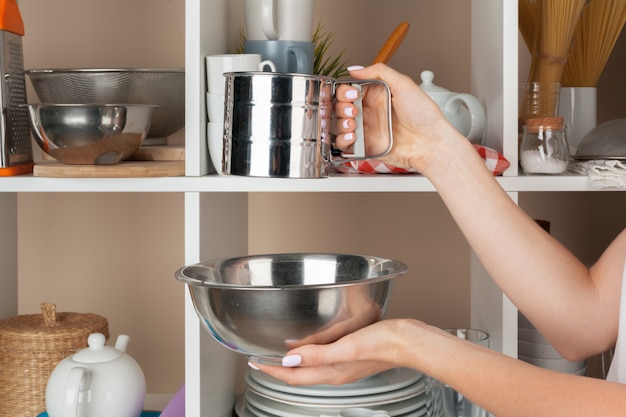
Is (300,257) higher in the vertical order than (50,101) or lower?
lower

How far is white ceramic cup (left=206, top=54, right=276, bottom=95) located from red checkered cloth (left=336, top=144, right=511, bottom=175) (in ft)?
0.55

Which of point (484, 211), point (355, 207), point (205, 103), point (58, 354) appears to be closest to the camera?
point (484, 211)

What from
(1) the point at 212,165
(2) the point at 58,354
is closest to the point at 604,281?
(1) the point at 212,165

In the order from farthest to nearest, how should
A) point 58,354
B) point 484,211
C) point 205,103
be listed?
point 58,354 < point 205,103 < point 484,211

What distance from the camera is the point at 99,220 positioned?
1629 millimetres

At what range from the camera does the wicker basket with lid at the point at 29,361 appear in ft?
4.25

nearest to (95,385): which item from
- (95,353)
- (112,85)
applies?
(95,353)

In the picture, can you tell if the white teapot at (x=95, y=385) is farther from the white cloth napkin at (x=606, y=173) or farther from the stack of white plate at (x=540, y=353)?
the white cloth napkin at (x=606, y=173)

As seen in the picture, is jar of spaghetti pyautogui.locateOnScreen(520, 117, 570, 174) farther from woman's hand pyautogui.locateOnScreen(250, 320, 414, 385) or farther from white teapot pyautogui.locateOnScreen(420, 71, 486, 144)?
woman's hand pyautogui.locateOnScreen(250, 320, 414, 385)

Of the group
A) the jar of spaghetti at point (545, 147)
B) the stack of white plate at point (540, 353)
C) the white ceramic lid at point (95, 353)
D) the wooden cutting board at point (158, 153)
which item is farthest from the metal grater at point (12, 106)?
the stack of white plate at point (540, 353)

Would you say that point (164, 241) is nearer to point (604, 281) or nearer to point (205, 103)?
point (205, 103)

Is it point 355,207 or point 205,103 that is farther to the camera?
point 355,207

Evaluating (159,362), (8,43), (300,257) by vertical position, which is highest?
(8,43)

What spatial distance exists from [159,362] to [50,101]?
61 cm
